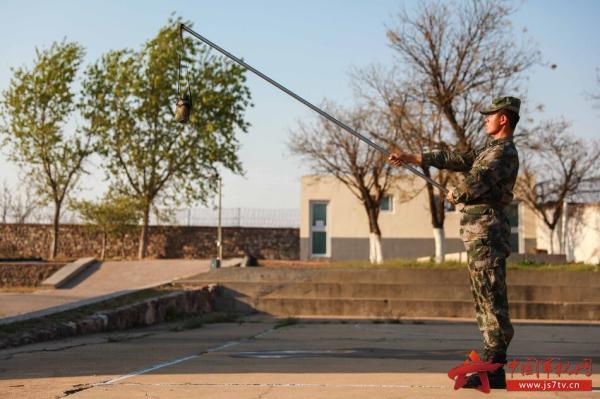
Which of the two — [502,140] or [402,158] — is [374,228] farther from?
[502,140]

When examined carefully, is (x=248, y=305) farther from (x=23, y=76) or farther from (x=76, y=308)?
(x=23, y=76)

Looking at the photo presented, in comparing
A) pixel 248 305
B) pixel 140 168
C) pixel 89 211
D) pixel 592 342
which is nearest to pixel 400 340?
pixel 592 342

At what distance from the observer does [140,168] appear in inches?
1364

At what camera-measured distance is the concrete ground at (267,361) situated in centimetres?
561

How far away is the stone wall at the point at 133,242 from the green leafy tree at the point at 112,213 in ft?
9.24

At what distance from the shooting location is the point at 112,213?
3622 centimetres

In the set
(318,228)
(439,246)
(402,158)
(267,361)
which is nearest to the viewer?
(402,158)

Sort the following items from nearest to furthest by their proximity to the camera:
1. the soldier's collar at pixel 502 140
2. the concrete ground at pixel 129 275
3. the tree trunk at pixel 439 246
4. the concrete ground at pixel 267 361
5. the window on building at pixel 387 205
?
the concrete ground at pixel 267 361
the soldier's collar at pixel 502 140
the concrete ground at pixel 129 275
the tree trunk at pixel 439 246
the window on building at pixel 387 205

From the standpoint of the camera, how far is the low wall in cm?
2622

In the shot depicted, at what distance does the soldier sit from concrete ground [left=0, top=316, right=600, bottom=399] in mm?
471

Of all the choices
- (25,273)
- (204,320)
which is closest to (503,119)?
(204,320)

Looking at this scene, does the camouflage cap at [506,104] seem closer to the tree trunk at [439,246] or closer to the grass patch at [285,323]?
the grass patch at [285,323]

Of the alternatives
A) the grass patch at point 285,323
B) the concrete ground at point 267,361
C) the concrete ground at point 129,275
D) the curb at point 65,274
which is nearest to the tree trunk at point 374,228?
the concrete ground at point 129,275

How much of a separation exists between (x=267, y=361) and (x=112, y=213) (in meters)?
29.3
